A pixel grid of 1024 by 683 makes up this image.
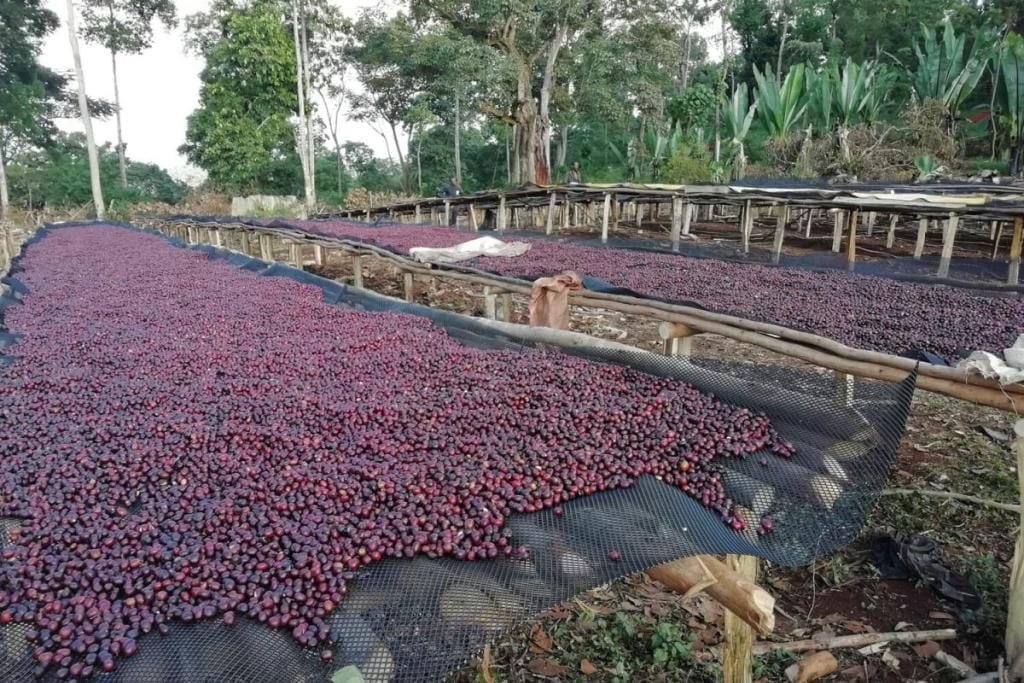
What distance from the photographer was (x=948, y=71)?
15.3 meters

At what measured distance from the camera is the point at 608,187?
9.82 meters

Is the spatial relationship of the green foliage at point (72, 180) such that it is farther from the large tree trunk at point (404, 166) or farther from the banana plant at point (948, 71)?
the banana plant at point (948, 71)

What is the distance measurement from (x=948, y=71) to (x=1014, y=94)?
1.64 m

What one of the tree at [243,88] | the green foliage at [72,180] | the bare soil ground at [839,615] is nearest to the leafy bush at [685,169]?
the tree at [243,88]

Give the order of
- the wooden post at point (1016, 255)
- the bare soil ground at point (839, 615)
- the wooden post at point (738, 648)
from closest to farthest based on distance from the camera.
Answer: the wooden post at point (738, 648) < the bare soil ground at point (839, 615) < the wooden post at point (1016, 255)

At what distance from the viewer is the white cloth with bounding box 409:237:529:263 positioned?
565 centimetres

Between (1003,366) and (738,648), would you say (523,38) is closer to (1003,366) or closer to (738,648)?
(1003,366)

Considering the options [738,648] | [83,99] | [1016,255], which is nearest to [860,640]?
[738,648]

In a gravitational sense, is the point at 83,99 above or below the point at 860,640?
above

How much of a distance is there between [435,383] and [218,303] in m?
2.34

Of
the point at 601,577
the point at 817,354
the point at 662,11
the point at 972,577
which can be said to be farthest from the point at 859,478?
the point at 662,11

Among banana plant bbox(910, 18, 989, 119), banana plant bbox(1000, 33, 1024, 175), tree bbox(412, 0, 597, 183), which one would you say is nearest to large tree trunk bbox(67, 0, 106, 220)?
tree bbox(412, 0, 597, 183)

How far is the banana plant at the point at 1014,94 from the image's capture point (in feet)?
45.3

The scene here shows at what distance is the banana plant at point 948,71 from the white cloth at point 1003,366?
1721 centimetres
